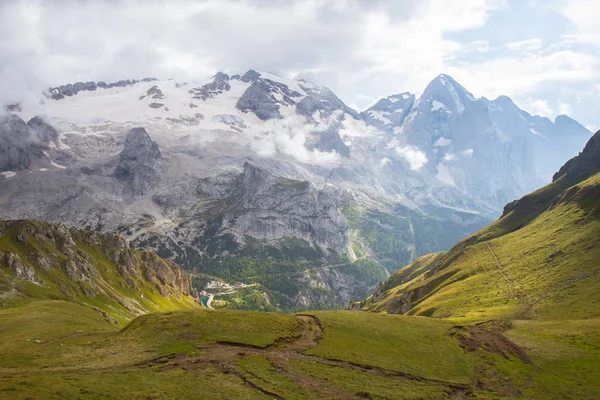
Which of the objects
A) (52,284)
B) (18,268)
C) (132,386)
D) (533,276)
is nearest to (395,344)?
(132,386)

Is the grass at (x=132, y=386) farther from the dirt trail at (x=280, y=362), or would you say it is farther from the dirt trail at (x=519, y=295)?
the dirt trail at (x=519, y=295)

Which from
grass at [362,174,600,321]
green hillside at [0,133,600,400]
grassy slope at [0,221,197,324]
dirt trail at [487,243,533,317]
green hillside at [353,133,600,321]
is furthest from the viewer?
grassy slope at [0,221,197,324]

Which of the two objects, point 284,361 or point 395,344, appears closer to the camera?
point 284,361

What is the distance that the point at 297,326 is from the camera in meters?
83.9

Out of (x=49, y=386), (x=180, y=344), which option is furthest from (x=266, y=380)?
(x=49, y=386)

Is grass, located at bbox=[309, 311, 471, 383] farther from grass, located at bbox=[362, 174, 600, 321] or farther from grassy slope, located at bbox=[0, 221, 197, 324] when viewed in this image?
grassy slope, located at bbox=[0, 221, 197, 324]

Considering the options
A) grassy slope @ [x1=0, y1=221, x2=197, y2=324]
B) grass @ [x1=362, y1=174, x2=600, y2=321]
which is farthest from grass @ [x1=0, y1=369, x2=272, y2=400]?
grassy slope @ [x1=0, y1=221, x2=197, y2=324]

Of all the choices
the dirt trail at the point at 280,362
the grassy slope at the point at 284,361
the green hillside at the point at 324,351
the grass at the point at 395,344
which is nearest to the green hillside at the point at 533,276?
the green hillside at the point at 324,351

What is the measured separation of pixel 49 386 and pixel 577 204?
20000 cm

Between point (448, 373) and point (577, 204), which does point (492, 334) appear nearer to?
point (448, 373)

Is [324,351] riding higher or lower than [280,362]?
lower

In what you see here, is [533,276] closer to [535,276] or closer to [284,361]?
[535,276]

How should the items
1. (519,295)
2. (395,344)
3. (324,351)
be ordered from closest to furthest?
1. (324,351)
2. (395,344)
3. (519,295)

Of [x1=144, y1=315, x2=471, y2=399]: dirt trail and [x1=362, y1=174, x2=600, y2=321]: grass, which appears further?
[x1=362, y1=174, x2=600, y2=321]: grass
